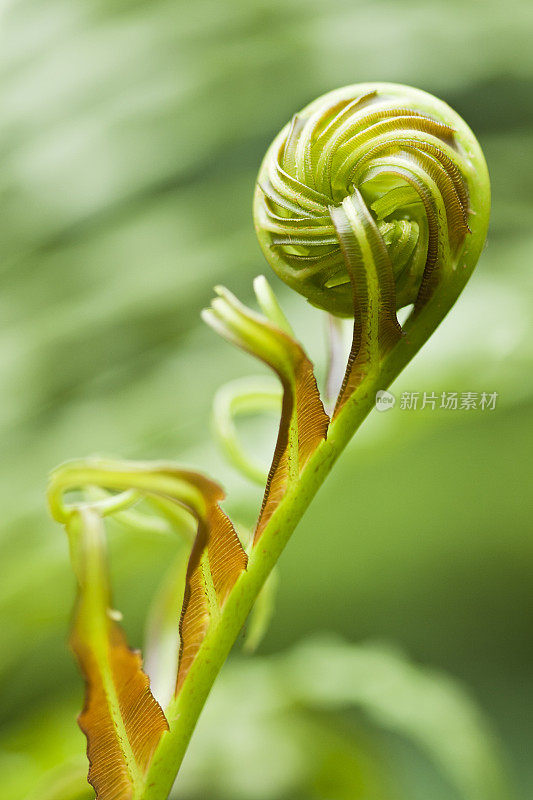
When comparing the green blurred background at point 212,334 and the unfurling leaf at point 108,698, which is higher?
the green blurred background at point 212,334

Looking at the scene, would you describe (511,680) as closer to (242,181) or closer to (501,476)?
(501,476)

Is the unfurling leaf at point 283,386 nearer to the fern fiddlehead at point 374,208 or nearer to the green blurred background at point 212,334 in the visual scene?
the fern fiddlehead at point 374,208

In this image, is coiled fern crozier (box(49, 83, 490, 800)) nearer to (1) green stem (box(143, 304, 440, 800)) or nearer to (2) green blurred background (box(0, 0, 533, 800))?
(1) green stem (box(143, 304, 440, 800))

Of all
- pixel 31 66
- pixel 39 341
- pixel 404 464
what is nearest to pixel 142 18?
pixel 31 66

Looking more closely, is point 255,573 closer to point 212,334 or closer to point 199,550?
point 199,550

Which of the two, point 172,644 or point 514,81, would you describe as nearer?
point 172,644

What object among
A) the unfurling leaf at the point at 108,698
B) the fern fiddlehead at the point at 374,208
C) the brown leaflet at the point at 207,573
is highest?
the fern fiddlehead at the point at 374,208

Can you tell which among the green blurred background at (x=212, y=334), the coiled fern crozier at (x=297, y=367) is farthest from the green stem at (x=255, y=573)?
the green blurred background at (x=212, y=334)
